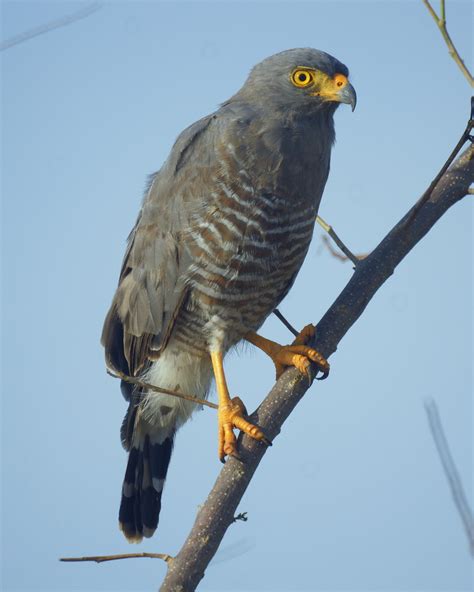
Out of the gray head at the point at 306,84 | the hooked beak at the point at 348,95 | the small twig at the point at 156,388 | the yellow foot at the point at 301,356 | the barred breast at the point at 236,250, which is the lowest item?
the small twig at the point at 156,388

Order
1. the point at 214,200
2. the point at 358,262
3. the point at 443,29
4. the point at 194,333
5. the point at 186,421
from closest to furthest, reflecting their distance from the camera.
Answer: the point at 443,29 < the point at 358,262 < the point at 214,200 < the point at 194,333 < the point at 186,421

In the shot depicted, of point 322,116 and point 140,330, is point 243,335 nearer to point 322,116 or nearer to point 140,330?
point 140,330

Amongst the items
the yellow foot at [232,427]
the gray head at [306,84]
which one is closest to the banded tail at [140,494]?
the yellow foot at [232,427]

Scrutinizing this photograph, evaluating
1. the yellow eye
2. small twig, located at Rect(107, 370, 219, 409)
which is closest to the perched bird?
the yellow eye

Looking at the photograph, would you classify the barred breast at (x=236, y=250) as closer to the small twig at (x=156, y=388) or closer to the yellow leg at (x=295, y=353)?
the yellow leg at (x=295, y=353)

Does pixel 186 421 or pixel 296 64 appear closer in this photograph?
pixel 296 64

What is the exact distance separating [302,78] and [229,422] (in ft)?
6.97

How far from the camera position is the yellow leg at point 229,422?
373cm

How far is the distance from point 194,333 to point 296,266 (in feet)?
2.51

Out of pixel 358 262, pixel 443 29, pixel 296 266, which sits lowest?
pixel 358 262

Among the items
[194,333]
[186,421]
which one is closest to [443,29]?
[194,333]

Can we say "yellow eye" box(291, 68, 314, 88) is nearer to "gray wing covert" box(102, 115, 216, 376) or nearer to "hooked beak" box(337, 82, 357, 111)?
"hooked beak" box(337, 82, 357, 111)

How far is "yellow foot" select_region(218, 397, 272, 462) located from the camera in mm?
3711

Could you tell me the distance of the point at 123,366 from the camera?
5.04m
